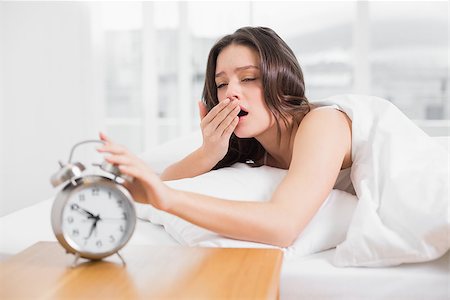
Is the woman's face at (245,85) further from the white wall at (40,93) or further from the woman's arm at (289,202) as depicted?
the white wall at (40,93)

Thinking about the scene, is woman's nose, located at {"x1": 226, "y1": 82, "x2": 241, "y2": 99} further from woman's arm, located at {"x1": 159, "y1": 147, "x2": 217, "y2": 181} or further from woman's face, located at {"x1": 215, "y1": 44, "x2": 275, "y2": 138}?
woman's arm, located at {"x1": 159, "y1": 147, "x2": 217, "y2": 181}

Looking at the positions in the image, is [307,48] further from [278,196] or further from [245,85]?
[278,196]

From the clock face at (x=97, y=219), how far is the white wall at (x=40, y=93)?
10.5ft

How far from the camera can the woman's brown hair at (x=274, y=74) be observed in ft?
5.75

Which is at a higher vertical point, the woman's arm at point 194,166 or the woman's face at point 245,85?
the woman's face at point 245,85

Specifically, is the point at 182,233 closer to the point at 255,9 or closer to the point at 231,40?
the point at 231,40

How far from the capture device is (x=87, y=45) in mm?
4273

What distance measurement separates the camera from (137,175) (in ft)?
3.81

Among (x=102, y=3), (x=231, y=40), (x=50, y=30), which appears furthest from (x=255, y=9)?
(x=231, y=40)

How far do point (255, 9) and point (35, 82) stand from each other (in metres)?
1.50

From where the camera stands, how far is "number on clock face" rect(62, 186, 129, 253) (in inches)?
46.3

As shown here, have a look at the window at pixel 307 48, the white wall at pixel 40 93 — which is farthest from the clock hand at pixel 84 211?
the white wall at pixel 40 93

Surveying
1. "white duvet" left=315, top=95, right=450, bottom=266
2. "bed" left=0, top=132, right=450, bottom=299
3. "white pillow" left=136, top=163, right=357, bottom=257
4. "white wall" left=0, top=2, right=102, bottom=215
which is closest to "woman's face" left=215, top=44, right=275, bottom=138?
"white pillow" left=136, top=163, right=357, bottom=257

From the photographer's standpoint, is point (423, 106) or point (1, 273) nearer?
point (1, 273)
